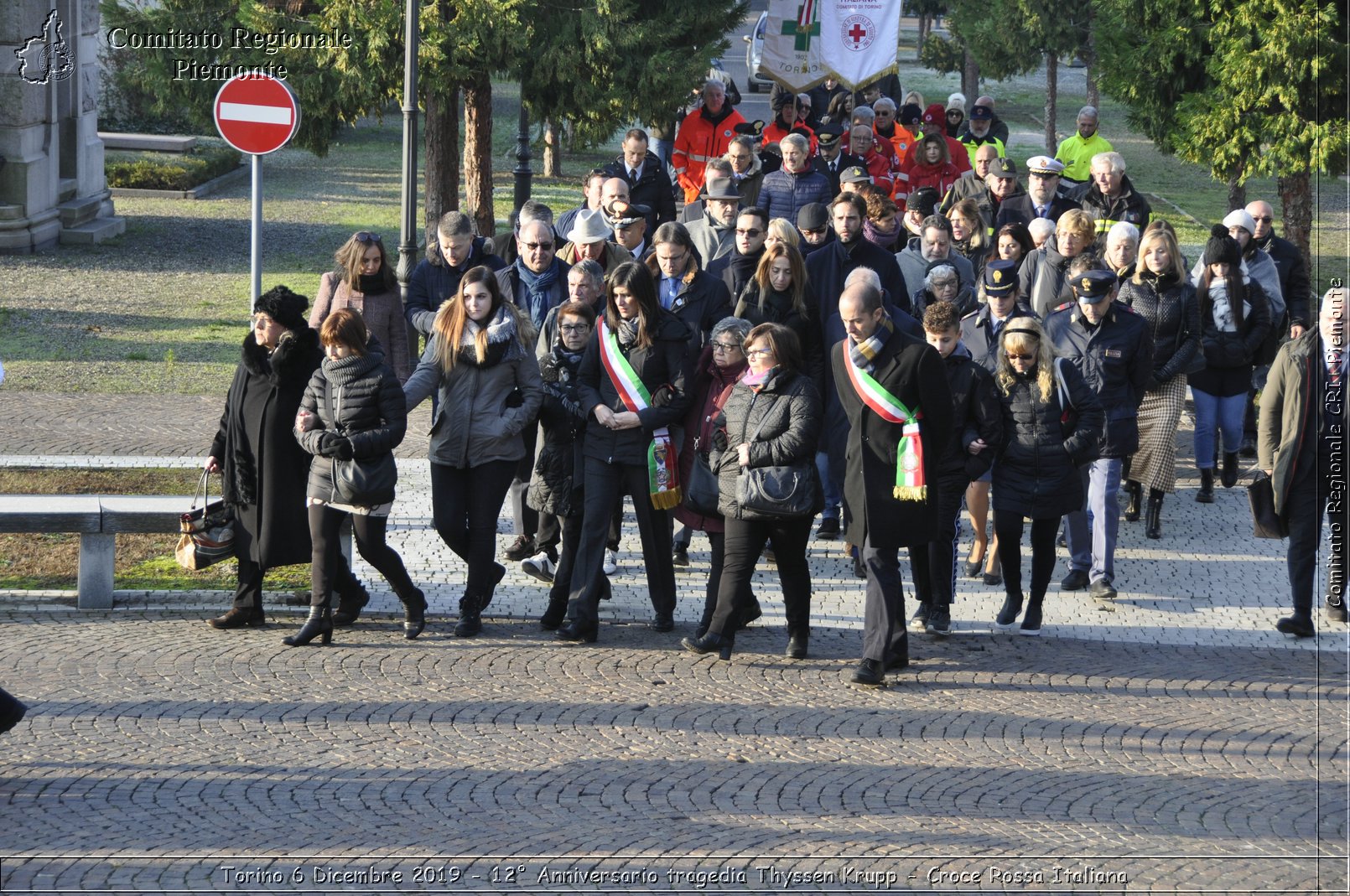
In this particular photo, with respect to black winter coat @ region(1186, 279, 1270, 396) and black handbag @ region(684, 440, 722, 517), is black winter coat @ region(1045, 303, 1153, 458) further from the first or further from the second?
black handbag @ region(684, 440, 722, 517)

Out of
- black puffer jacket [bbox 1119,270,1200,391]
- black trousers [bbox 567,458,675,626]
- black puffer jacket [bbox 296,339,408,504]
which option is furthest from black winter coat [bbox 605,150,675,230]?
black puffer jacket [bbox 296,339,408,504]

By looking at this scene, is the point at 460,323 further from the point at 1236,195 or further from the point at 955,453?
the point at 1236,195

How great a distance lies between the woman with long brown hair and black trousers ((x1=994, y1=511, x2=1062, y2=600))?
2637mm

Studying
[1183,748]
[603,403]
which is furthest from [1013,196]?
[1183,748]

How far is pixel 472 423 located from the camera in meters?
8.82

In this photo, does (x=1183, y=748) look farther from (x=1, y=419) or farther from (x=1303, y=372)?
(x=1, y=419)

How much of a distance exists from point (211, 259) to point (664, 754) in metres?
15.5

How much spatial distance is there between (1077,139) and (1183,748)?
1307 cm

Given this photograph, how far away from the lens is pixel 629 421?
346 inches

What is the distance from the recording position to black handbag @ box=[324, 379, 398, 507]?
838 cm

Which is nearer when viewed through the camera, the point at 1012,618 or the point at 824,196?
the point at 1012,618

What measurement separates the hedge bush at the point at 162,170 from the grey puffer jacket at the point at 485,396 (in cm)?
1855

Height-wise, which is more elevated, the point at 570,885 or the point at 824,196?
the point at 824,196

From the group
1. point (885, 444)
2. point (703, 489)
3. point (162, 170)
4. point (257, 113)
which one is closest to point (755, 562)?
point (703, 489)
